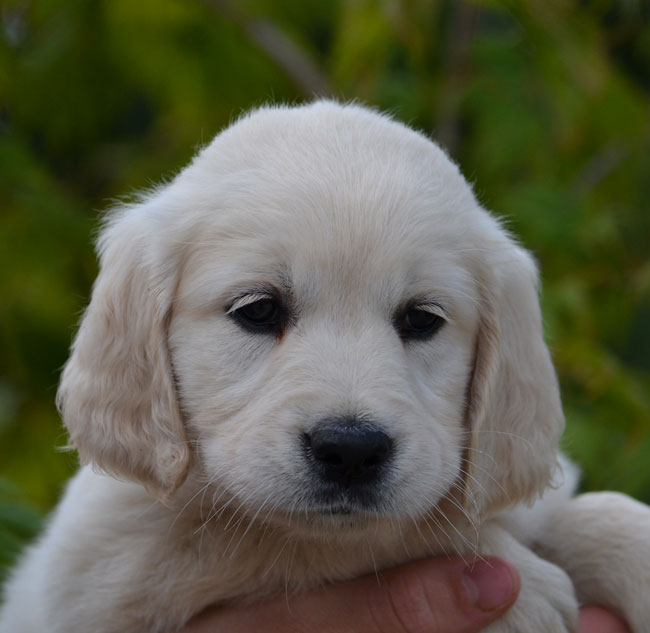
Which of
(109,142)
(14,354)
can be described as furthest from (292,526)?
(109,142)

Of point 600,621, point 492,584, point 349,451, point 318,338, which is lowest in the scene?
point 600,621

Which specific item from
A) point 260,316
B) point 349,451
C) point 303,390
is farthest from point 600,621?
point 260,316

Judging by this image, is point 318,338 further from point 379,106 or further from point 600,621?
point 379,106

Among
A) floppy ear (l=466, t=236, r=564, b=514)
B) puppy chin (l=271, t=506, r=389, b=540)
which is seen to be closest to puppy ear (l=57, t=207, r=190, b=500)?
puppy chin (l=271, t=506, r=389, b=540)

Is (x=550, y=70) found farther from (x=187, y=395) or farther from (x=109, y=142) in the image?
(x=109, y=142)

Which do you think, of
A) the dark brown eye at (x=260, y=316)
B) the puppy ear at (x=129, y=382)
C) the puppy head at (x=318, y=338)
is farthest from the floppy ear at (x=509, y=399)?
the puppy ear at (x=129, y=382)

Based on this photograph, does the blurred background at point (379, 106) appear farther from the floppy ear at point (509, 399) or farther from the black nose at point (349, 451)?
the black nose at point (349, 451)

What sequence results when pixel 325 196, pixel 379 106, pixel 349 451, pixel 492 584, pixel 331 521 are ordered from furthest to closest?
pixel 379 106
pixel 492 584
pixel 325 196
pixel 331 521
pixel 349 451
